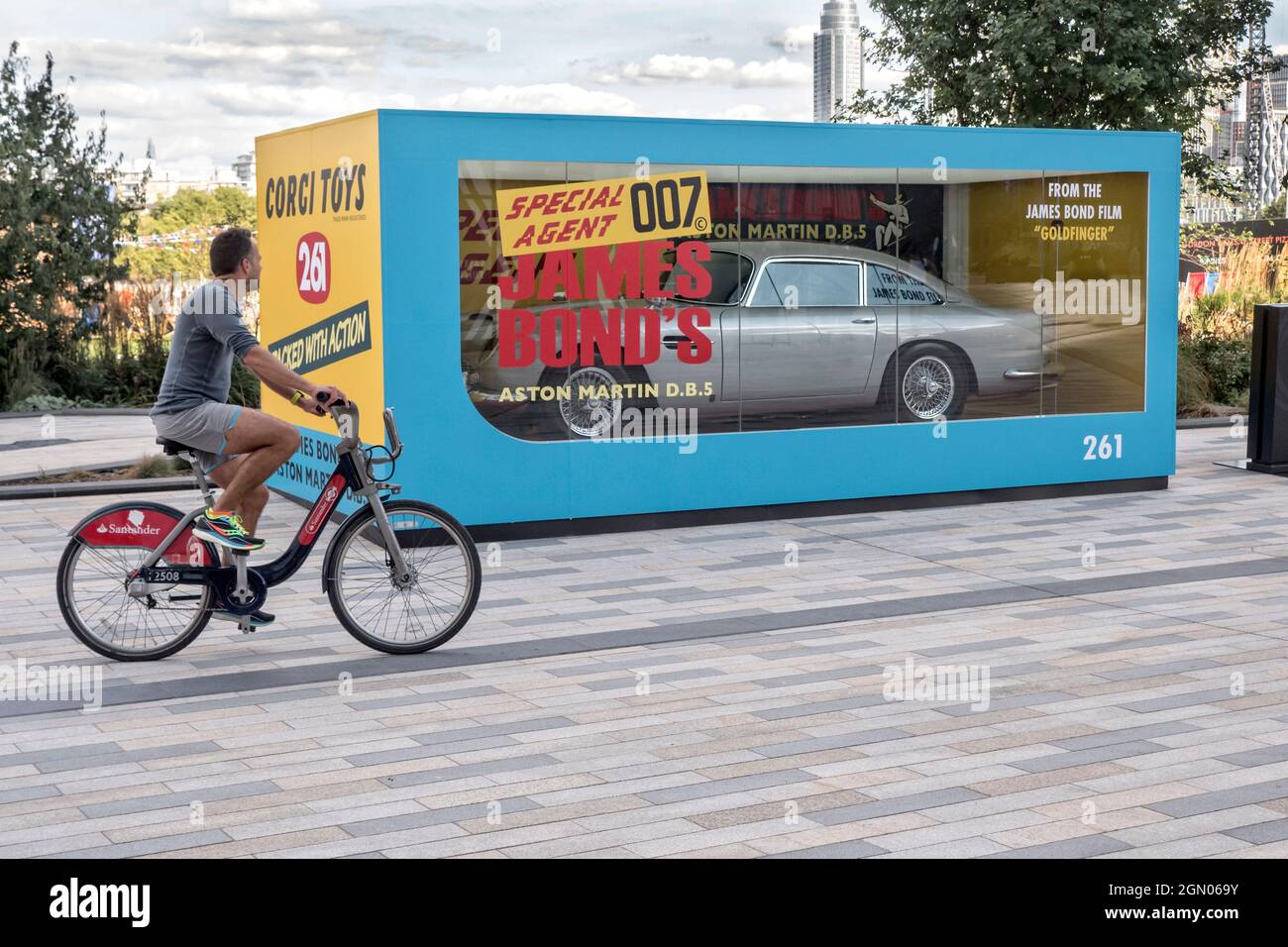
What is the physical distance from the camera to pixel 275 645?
7242 millimetres

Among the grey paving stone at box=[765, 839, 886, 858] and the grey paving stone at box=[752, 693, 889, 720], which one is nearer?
the grey paving stone at box=[765, 839, 886, 858]

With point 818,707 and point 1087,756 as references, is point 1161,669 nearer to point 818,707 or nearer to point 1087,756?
point 1087,756

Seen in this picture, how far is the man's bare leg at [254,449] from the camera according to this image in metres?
6.81

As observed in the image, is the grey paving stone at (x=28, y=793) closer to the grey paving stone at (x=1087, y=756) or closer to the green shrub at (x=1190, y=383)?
the grey paving stone at (x=1087, y=756)

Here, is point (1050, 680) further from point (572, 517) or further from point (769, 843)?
point (572, 517)

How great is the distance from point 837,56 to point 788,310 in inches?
3474

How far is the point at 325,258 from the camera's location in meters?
10.4

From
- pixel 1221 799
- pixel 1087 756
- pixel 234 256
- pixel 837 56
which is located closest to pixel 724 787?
pixel 1087 756

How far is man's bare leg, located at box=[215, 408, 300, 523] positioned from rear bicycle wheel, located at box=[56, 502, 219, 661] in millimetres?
241

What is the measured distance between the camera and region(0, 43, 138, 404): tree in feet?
60.7

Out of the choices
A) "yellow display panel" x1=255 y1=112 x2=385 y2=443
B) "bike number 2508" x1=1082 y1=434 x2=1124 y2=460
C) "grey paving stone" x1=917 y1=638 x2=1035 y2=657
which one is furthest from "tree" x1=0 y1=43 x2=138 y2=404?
"grey paving stone" x1=917 y1=638 x2=1035 y2=657

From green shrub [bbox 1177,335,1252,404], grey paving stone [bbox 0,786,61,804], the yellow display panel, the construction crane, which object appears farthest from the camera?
the construction crane

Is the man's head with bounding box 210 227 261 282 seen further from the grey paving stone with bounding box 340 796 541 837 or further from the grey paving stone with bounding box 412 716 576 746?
the grey paving stone with bounding box 340 796 541 837

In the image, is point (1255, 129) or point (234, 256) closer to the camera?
point (234, 256)
